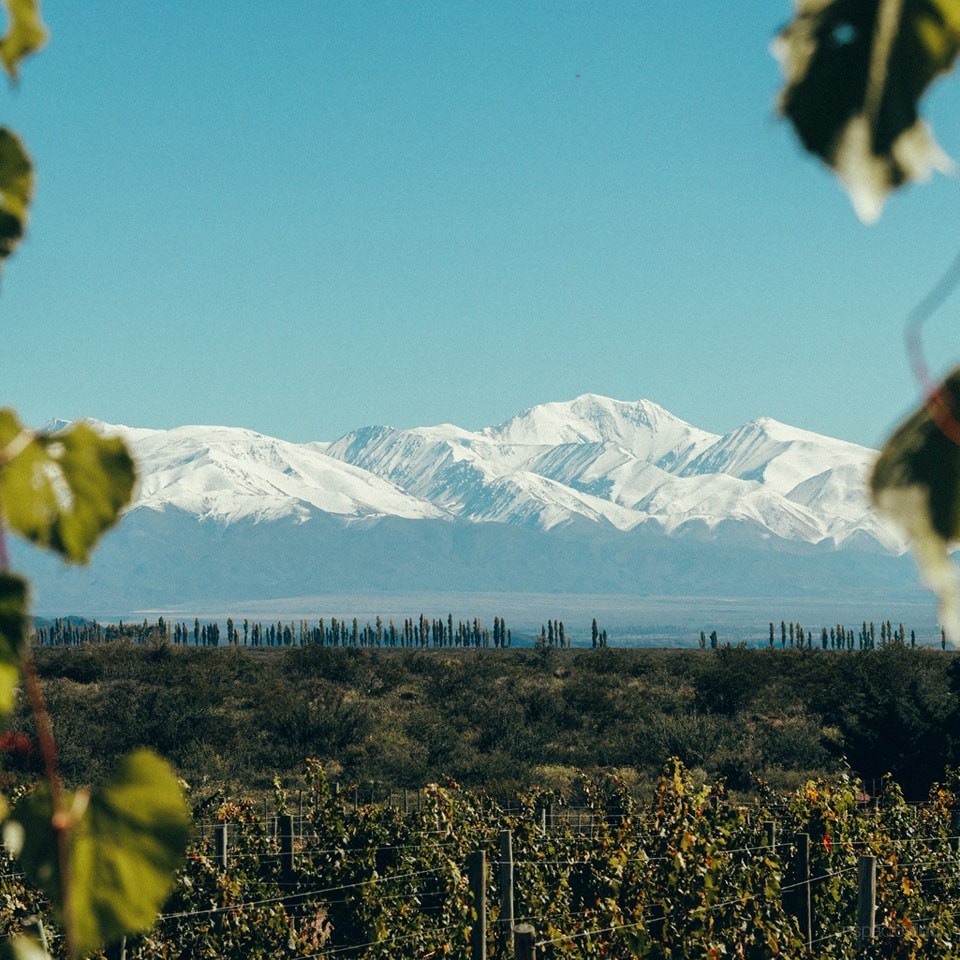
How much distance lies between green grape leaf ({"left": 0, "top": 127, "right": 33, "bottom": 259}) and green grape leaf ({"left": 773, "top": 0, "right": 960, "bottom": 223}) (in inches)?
15.6

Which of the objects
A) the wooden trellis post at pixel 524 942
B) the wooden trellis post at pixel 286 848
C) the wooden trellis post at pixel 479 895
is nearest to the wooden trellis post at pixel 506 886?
the wooden trellis post at pixel 479 895

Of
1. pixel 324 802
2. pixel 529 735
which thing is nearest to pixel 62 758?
pixel 529 735

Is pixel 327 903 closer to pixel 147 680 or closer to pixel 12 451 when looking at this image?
pixel 12 451

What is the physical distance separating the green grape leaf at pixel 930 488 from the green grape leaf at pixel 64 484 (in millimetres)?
354

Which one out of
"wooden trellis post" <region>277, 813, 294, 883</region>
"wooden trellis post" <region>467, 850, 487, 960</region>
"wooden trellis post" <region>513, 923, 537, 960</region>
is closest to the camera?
"wooden trellis post" <region>513, 923, 537, 960</region>

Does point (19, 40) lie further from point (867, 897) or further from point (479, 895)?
point (867, 897)

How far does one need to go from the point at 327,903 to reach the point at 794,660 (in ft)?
118

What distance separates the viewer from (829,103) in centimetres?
41

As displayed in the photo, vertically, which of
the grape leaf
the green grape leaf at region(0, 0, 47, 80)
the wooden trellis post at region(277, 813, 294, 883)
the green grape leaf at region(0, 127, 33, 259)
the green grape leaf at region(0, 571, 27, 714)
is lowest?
the wooden trellis post at region(277, 813, 294, 883)

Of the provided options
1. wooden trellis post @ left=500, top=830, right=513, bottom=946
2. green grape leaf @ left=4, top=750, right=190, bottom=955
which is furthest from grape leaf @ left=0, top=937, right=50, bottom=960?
wooden trellis post @ left=500, top=830, right=513, bottom=946

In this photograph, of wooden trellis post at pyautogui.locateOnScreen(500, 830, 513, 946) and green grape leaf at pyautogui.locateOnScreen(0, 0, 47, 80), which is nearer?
green grape leaf at pyautogui.locateOnScreen(0, 0, 47, 80)

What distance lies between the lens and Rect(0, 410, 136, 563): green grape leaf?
569mm

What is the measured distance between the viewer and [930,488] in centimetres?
44

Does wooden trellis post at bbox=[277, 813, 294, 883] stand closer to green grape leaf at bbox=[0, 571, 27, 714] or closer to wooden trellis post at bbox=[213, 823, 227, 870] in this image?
wooden trellis post at bbox=[213, 823, 227, 870]
